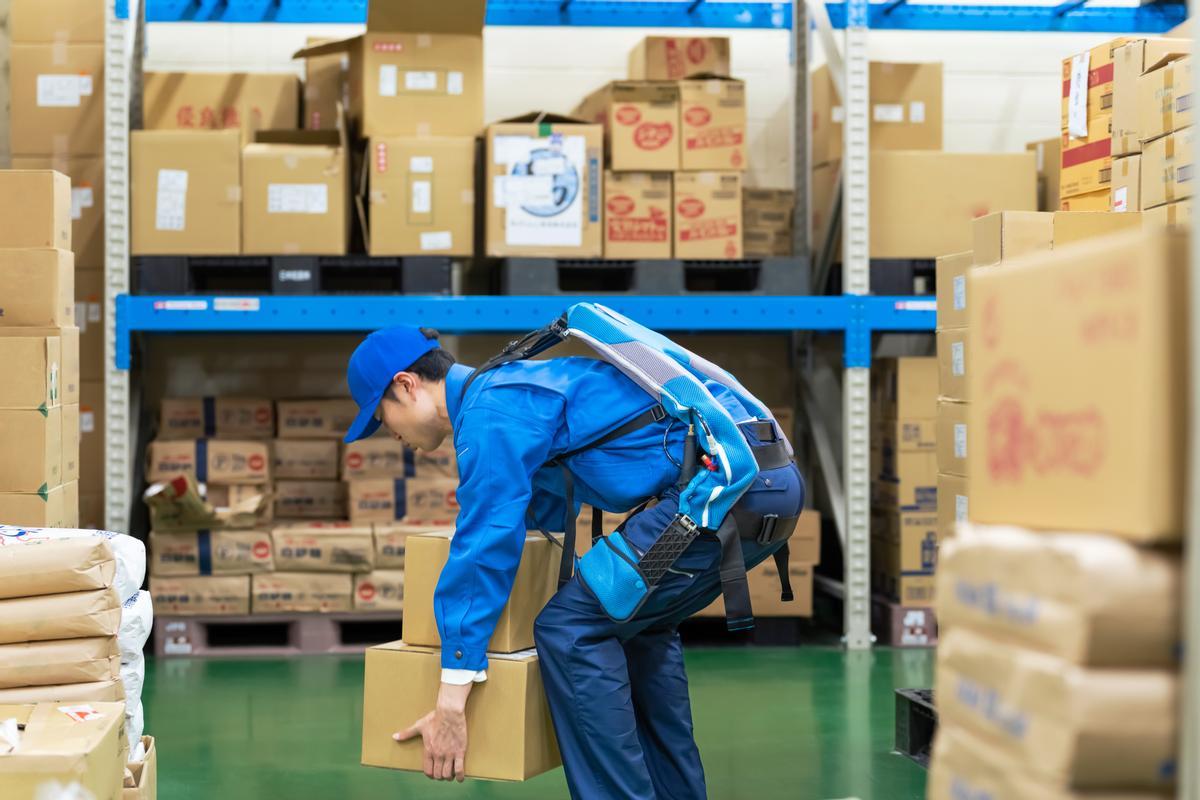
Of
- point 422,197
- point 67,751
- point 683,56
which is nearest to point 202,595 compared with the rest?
point 422,197

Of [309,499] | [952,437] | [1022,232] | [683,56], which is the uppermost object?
[683,56]

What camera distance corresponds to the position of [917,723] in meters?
4.45

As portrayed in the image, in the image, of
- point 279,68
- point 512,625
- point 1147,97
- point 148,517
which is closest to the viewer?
point 512,625

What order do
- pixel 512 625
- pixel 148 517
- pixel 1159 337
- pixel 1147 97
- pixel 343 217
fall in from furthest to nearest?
pixel 148 517 → pixel 343 217 → pixel 1147 97 → pixel 512 625 → pixel 1159 337

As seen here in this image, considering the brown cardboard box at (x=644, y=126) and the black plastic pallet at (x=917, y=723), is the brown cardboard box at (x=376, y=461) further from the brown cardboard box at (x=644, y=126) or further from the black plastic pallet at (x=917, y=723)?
the black plastic pallet at (x=917, y=723)

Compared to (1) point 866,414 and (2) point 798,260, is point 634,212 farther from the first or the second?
(1) point 866,414

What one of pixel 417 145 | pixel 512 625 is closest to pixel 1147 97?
pixel 512 625

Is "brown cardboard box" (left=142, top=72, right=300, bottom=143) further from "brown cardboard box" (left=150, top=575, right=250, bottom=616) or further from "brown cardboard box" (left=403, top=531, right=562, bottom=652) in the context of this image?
"brown cardboard box" (left=403, top=531, right=562, bottom=652)

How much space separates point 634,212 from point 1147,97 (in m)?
2.85

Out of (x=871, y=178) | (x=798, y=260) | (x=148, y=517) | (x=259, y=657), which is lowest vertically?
(x=259, y=657)

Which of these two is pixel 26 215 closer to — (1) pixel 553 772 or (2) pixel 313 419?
(1) pixel 553 772

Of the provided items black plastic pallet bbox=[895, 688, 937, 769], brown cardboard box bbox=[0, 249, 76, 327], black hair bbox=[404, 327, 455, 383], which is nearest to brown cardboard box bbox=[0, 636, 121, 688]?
black hair bbox=[404, 327, 455, 383]

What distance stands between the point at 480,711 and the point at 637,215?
368 cm

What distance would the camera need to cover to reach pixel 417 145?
620cm
